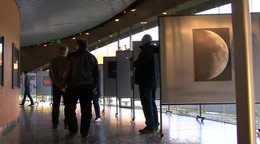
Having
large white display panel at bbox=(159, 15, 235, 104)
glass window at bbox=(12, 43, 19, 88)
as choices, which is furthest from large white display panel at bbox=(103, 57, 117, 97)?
large white display panel at bbox=(159, 15, 235, 104)

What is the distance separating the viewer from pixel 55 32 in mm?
16562

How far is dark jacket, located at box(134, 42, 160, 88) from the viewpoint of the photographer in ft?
15.7

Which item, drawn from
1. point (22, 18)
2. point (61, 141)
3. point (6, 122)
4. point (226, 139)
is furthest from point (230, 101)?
point (22, 18)

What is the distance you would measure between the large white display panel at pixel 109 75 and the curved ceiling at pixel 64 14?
2.61 meters

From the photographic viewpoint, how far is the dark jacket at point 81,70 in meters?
4.38

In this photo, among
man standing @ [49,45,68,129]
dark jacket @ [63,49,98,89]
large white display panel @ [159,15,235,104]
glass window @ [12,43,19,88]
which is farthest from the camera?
glass window @ [12,43,19,88]

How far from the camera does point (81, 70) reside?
441cm

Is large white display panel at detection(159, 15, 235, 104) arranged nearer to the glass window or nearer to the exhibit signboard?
the exhibit signboard

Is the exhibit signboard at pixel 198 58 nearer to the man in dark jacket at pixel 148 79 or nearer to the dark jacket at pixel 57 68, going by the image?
the man in dark jacket at pixel 148 79

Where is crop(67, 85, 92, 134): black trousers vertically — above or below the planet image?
below

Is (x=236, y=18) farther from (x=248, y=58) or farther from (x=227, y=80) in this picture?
(x=227, y=80)

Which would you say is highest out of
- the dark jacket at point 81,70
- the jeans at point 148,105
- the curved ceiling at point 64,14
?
the curved ceiling at point 64,14

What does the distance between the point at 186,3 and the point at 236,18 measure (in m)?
6.83

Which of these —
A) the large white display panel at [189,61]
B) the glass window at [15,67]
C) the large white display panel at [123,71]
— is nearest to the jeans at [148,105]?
the large white display panel at [189,61]
